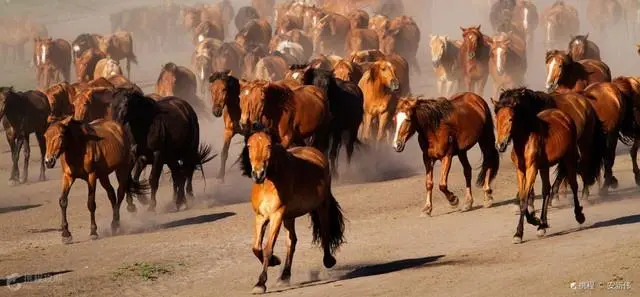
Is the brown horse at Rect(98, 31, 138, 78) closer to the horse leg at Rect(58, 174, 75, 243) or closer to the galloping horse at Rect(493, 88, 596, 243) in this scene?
the horse leg at Rect(58, 174, 75, 243)

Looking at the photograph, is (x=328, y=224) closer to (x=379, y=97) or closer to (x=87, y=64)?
(x=379, y=97)

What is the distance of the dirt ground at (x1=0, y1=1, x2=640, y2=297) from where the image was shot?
13398mm

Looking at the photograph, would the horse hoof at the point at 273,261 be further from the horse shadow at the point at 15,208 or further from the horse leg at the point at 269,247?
the horse shadow at the point at 15,208

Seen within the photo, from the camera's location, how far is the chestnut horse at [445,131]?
1817 centimetres

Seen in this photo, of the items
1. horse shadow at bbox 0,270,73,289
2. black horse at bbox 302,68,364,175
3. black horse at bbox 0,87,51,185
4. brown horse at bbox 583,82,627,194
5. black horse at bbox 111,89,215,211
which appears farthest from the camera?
black horse at bbox 0,87,51,185

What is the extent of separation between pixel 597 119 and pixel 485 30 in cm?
4198

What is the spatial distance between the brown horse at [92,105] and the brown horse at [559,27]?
91.3ft

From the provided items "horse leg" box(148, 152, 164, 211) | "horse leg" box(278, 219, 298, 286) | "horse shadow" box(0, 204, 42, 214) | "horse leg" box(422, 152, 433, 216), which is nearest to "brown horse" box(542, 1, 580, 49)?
"horse shadow" box(0, 204, 42, 214)

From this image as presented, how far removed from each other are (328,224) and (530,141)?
2647mm

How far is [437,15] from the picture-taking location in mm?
65688

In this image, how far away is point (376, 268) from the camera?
14852 mm

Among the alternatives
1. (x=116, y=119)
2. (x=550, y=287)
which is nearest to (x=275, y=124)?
(x=116, y=119)

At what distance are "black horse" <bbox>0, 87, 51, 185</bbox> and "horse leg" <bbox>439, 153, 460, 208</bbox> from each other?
990 centimetres

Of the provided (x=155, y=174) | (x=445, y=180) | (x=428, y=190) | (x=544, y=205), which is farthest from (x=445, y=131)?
(x=155, y=174)
